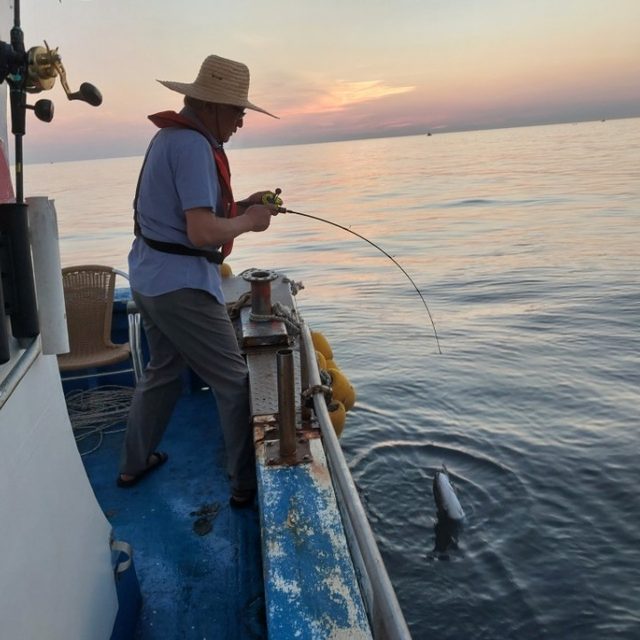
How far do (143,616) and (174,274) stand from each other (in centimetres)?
160

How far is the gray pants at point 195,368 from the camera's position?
3131mm

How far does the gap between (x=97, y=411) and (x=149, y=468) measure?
0.98 m

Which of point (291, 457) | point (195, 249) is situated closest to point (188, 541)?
point (291, 457)

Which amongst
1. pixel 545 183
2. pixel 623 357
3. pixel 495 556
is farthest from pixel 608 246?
pixel 545 183

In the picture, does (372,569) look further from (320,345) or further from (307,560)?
(320,345)

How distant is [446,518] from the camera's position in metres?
5.03

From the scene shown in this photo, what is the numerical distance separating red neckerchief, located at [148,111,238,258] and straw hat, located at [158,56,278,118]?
14cm

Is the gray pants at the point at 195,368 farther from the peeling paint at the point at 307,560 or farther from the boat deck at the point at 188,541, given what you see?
the peeling paint at the point at 307,560

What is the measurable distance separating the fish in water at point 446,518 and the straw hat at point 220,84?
11.8ft

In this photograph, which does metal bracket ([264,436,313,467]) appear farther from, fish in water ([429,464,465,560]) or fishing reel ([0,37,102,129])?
fish in water ([429,464,465,560])

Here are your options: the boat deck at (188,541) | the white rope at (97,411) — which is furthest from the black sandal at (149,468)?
the white rope at (97,411)

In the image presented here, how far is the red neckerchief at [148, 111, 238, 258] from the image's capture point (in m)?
2.90

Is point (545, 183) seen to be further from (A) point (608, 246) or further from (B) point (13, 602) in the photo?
(B) point (13, 602)

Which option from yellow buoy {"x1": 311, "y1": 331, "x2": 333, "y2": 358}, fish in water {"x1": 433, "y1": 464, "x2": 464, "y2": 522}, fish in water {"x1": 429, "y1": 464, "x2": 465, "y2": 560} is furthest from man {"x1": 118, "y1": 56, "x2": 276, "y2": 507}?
fish in water {"x1": 433, "y1": 464, "x2": 464, "y2": 522}
